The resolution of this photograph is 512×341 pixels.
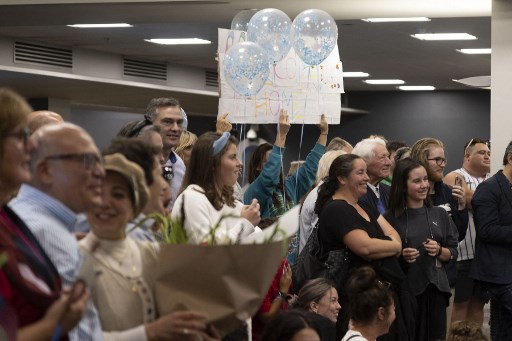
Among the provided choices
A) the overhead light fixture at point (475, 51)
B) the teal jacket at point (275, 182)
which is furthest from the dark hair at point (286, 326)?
the overhead light fixture at point (475, 51)

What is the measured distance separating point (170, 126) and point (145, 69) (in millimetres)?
9763

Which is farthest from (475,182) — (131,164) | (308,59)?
(131,164)

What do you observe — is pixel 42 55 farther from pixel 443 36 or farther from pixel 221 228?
pixel 221 228

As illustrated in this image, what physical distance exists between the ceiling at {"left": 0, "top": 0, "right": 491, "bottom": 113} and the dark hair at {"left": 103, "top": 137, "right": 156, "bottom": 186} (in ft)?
17.4

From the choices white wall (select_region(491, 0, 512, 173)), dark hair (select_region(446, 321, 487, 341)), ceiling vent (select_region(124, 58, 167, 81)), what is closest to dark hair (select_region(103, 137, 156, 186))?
dark hair (select_region(446, 321, 487, 341))

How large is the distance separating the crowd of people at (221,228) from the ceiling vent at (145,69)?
6.36 meters

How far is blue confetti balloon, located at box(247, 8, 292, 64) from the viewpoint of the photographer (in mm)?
5875

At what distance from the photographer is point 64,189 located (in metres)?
2.20

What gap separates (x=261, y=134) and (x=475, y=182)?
10788 millimetres

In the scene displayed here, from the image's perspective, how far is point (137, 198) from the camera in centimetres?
247

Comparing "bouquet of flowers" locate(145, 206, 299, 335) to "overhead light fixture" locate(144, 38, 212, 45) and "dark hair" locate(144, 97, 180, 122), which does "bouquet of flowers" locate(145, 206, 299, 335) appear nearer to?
"dark hair" locate(144, 97, 180, 122)

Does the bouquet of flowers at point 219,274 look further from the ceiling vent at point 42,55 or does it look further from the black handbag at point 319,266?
the ceiling vent at point 42,55

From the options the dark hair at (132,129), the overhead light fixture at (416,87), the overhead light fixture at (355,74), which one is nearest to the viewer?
the dark hair at (132,129)

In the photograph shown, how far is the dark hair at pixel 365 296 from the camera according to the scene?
4672mm
